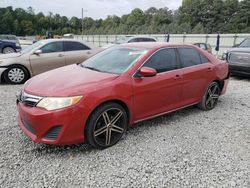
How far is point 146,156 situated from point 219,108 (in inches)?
114

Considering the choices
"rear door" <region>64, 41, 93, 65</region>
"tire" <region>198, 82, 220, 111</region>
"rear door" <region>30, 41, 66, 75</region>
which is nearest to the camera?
"tire" <region>198, 82, 220, 111</region>

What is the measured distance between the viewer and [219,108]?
547 centimetres

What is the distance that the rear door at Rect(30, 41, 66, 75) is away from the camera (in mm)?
7477

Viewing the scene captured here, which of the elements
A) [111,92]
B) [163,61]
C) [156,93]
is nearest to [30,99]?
[111,92]

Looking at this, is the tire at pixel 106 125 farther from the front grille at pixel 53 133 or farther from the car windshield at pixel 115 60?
the car windshield at pixel 115 60

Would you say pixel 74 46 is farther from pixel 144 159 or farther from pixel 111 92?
pixel 144 159

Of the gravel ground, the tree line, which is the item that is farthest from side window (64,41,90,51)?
the tree line

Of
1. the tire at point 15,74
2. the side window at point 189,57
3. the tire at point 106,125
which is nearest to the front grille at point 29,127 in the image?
the tire at point 106,125

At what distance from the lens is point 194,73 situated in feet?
15.3

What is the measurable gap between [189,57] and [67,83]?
101 inches

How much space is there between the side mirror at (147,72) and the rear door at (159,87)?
9 centimetres

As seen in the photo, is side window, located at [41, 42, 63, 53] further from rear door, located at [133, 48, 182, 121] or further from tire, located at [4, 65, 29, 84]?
rear door, located at [133, 48, 182, 121]

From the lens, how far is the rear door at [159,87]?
376 cm

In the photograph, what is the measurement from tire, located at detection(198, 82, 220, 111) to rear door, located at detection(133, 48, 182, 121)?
93 centimetres
